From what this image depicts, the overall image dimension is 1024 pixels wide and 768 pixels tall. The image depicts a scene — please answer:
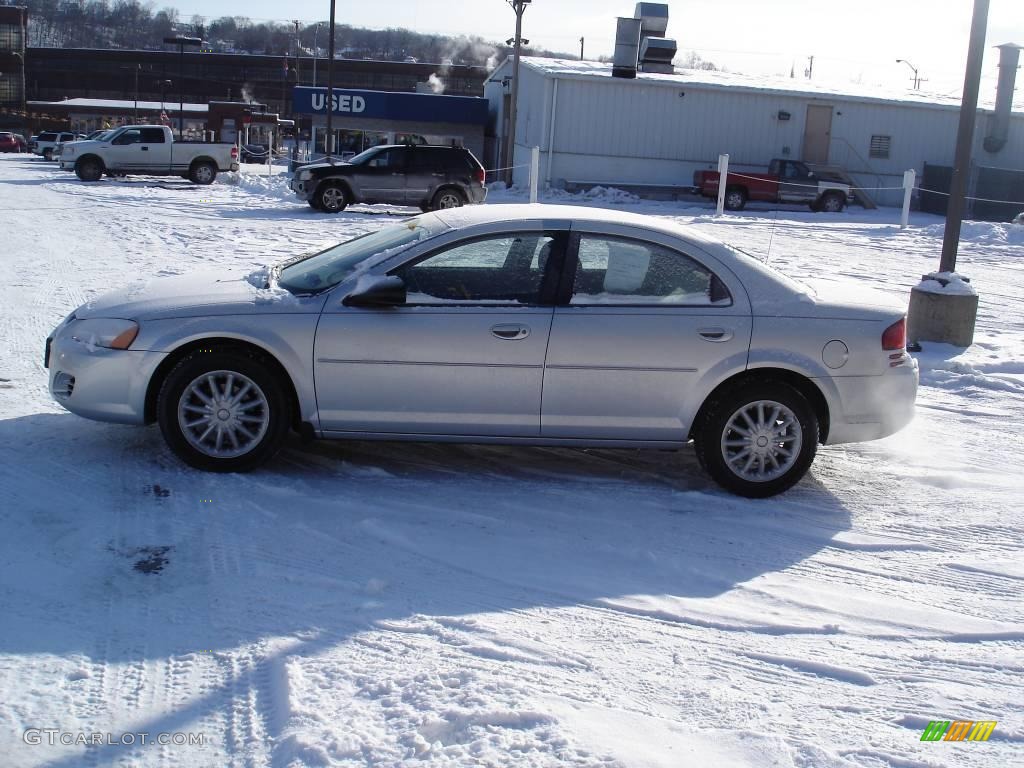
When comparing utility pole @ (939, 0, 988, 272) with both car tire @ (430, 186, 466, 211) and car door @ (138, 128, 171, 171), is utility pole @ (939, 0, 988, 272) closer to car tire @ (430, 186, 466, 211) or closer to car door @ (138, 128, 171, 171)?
car tire @ (430, 186, 466, 211)

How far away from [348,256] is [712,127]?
31.5 m

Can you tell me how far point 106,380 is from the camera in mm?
5766

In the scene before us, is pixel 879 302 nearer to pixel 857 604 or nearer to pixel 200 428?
pixel 857 604

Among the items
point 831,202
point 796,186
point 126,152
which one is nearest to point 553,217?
point 796,186

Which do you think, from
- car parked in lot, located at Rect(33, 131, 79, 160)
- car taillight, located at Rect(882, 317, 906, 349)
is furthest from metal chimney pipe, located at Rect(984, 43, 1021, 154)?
car parked in lot, located at Rect(33, 131, 79, 160)

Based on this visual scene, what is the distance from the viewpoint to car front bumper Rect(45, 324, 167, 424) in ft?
18.9

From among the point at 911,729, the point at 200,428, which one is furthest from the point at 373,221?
the point at 911,729

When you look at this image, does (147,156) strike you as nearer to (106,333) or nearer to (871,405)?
(106,333)

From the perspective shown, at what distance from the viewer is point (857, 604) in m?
4.65

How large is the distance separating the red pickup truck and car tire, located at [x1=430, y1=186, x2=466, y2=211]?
1092cm

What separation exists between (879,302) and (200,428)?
3912 mm

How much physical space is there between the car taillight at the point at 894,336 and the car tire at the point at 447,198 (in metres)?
19.0

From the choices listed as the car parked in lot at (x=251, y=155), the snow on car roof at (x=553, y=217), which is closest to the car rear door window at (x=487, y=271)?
the snow on car roof at (x=553, y=217)

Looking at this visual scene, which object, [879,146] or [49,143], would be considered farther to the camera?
[49,143]
